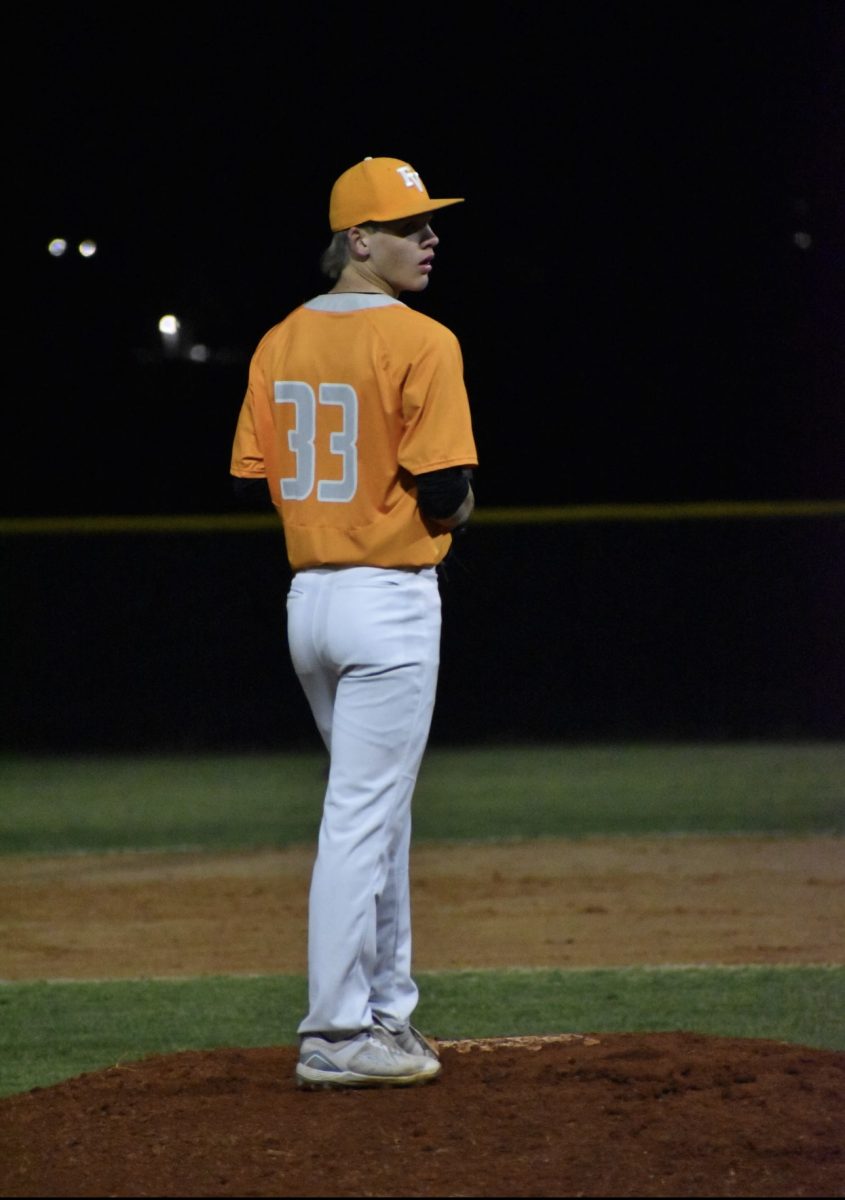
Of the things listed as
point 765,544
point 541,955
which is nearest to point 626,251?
point 765,544

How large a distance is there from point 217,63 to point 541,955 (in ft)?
42.4

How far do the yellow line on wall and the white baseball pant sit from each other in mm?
7991

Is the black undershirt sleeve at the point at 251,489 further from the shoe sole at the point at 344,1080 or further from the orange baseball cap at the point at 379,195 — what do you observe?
the shoe sole at the point at 344,1080

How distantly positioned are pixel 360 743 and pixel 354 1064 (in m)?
0.63

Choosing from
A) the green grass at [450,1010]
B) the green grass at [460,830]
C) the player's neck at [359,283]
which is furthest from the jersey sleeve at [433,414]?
the green grass at [450,1010]

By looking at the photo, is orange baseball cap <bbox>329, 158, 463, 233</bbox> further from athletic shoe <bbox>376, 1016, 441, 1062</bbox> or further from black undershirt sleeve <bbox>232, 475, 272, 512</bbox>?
athletic shoe <bbox>376, 1016, 441, 1062</bbox>

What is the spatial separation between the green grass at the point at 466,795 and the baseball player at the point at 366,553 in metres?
5.49

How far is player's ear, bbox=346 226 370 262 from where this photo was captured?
3.70 meters

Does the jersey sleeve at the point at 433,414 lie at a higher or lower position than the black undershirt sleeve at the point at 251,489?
higher

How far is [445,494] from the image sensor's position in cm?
351

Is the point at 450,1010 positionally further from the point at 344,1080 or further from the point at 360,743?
the point at 360,743

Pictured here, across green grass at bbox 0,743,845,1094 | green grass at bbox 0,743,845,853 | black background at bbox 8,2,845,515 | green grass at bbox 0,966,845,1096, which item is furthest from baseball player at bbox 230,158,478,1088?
black background at bbox 8,2,845,515

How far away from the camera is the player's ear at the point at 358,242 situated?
3.70 m

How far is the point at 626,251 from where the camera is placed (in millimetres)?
19750
